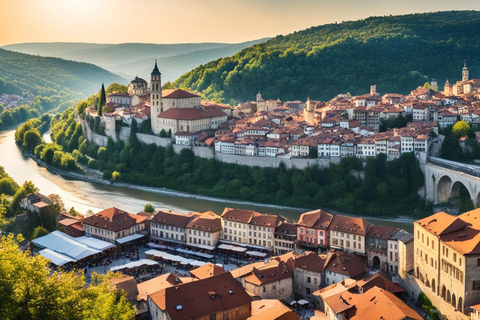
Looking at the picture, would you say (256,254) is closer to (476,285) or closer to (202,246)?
(202,246)

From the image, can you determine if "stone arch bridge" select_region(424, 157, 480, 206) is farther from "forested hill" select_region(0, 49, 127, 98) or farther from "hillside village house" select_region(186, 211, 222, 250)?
"forested hill" select_region(0, 49, 127, 98)

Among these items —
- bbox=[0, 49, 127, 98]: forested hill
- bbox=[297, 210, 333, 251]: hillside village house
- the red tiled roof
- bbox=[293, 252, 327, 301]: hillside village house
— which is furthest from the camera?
bbox=[0, 49, 127, 98]: forested hill

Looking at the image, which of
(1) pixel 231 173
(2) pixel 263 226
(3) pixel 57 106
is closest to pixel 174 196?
(1) pixel 231 173

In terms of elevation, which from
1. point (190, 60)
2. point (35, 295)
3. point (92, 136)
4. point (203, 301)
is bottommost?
point (203, 301)

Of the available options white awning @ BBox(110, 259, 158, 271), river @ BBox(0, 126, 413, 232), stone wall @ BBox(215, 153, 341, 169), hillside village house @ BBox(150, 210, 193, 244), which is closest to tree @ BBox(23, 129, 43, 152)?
river @ BBox(0, 126, 413, 232)

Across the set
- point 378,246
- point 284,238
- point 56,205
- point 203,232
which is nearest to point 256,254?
point 284,238

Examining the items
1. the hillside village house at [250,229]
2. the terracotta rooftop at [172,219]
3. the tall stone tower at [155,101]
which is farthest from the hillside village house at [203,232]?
the tall stone tower at [155,101]
